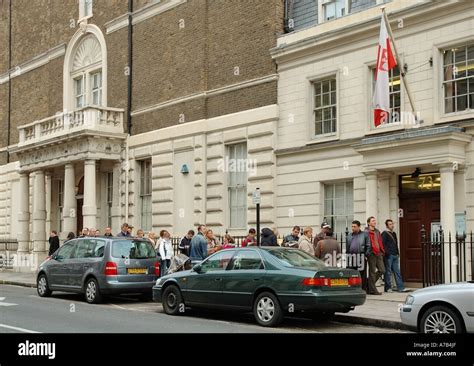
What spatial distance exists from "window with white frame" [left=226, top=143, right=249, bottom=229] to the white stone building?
5.59ft

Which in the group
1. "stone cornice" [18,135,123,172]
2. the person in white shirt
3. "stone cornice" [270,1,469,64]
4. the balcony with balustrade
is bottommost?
the person in white shirt

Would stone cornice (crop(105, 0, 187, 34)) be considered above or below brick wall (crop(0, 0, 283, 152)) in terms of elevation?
above

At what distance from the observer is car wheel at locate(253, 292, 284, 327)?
13.4 metres

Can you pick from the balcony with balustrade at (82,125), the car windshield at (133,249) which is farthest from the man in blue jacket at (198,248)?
the balcony with balustrade at (82,125)

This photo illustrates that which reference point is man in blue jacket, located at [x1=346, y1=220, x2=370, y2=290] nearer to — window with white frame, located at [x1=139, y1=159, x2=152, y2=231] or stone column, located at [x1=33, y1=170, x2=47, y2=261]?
window with white frame, located at [x1=139, y1=159, x2=152, y2=231]

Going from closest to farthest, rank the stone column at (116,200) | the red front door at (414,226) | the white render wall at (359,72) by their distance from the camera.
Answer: the white render wall at (359,72) → the red front door at (414,226) → the stone column at (116,200)

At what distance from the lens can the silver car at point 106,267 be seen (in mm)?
17688

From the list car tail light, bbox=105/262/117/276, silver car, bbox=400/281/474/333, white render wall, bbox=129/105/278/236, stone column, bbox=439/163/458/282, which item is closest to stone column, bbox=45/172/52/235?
white render wall, bbox=129/105/278/236

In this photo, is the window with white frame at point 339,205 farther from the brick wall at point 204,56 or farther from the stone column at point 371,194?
the brick wall at point 204,56

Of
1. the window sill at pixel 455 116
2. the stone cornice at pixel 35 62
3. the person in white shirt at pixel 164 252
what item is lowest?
the person in white shirt at pixel 164 252

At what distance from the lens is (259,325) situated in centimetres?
1375

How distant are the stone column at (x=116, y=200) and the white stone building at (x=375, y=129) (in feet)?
28.8

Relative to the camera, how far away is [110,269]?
17.7 m
